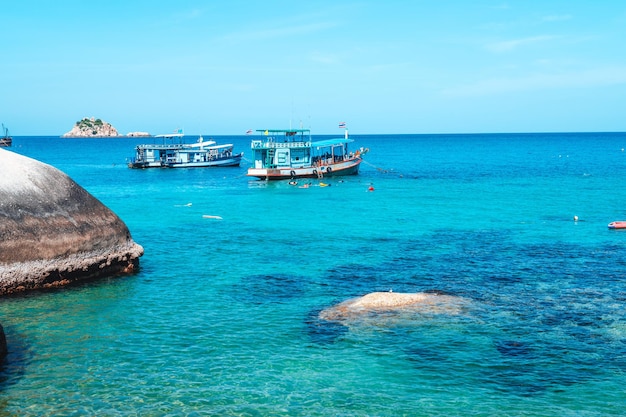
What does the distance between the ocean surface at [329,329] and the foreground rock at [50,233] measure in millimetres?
851

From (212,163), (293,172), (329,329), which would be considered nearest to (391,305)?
(329,329)

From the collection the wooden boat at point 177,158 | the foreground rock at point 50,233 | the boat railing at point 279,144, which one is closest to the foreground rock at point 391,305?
the foreground rock at point 50,233

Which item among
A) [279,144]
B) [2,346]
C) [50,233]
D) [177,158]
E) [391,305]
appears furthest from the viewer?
[177,158]

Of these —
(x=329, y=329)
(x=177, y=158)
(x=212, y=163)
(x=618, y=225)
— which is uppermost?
(x=177, y=158)

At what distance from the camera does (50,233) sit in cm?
2516

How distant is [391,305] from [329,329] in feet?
10.7

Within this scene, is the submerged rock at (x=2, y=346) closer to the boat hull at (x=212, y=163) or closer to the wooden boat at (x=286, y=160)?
the wooden boat at (x=286, y=160)

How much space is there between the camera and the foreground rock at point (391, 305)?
2233 centimetres

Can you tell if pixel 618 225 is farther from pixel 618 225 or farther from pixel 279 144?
pixel 279 144

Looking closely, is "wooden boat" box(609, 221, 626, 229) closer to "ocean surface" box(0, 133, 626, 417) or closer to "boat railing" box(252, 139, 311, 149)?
"ocean surface" box(0, 133, 626, 417)

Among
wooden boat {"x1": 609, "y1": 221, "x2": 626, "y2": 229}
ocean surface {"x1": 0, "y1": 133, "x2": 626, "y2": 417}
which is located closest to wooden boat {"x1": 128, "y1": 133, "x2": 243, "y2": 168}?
ocean surface {"x1": 0, "y1": 133, "x2": 626, "y2": 417}

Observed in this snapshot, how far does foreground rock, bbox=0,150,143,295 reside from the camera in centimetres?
2422

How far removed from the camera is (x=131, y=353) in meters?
19.1

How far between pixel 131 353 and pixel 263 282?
9434 millimetres
